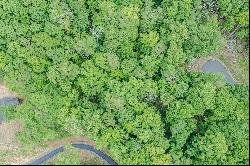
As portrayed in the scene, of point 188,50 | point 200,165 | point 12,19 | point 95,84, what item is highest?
point 12,19

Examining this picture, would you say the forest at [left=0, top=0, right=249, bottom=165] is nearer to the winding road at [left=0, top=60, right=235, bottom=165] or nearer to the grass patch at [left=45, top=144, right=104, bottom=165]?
the winding road at [left=0, top=60, right=235, bottom=165]

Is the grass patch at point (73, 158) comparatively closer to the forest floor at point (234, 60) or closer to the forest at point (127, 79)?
the forest at point (127, 79)

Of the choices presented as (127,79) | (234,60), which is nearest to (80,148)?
(127,79)

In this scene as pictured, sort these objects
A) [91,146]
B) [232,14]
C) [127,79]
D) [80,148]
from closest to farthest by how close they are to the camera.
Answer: [127,79], [80,148], [91,146], [232,14]

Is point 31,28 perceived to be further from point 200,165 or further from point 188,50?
point 200,165

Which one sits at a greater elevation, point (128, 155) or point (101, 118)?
point (101, 118)

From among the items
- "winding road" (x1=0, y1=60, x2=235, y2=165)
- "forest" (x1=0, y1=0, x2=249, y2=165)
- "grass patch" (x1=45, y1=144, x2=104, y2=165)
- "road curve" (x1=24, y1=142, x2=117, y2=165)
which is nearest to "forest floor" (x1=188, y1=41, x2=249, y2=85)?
"winding road" (x1=0, y1=60, x2=235, y2=165)

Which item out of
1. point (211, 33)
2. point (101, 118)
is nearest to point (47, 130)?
point (101, 118)

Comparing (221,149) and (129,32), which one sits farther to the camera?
(129,32)

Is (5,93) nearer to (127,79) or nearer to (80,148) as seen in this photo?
(80,148)
